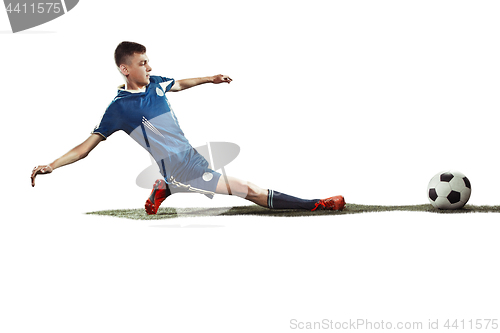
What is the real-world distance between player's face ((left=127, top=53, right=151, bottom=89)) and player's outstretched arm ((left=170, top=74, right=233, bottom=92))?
459 mm

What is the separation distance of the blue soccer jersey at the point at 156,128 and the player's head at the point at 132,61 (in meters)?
0.15

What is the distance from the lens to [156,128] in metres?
4.96

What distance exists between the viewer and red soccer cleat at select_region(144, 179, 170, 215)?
5.32 metres

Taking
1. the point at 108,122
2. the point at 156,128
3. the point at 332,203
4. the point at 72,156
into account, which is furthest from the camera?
the point at 332,203

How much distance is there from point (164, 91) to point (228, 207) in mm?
1653

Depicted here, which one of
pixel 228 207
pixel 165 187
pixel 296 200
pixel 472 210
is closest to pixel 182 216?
pixel 165 187

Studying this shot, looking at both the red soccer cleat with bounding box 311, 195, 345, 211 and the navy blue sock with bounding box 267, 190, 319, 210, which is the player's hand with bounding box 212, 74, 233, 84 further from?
the red soccer cleat with bounding box 311, 195, 345, 211

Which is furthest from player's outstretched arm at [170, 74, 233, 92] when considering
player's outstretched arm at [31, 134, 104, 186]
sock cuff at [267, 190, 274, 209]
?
sock cuff at [267, 190, 274, 209]

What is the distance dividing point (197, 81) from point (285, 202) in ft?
5.68

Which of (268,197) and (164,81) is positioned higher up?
(164,81)

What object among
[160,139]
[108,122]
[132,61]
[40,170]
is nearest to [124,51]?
[132,61]

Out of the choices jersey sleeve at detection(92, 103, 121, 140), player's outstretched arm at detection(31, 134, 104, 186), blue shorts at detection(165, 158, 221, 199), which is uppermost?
jersey sleeve at detection(92, 103, 121, 140)

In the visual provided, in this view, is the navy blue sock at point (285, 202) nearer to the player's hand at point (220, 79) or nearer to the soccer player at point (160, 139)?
the soccer player at point (160, 139)

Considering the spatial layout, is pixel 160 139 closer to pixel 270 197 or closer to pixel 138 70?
pixel 138 70
